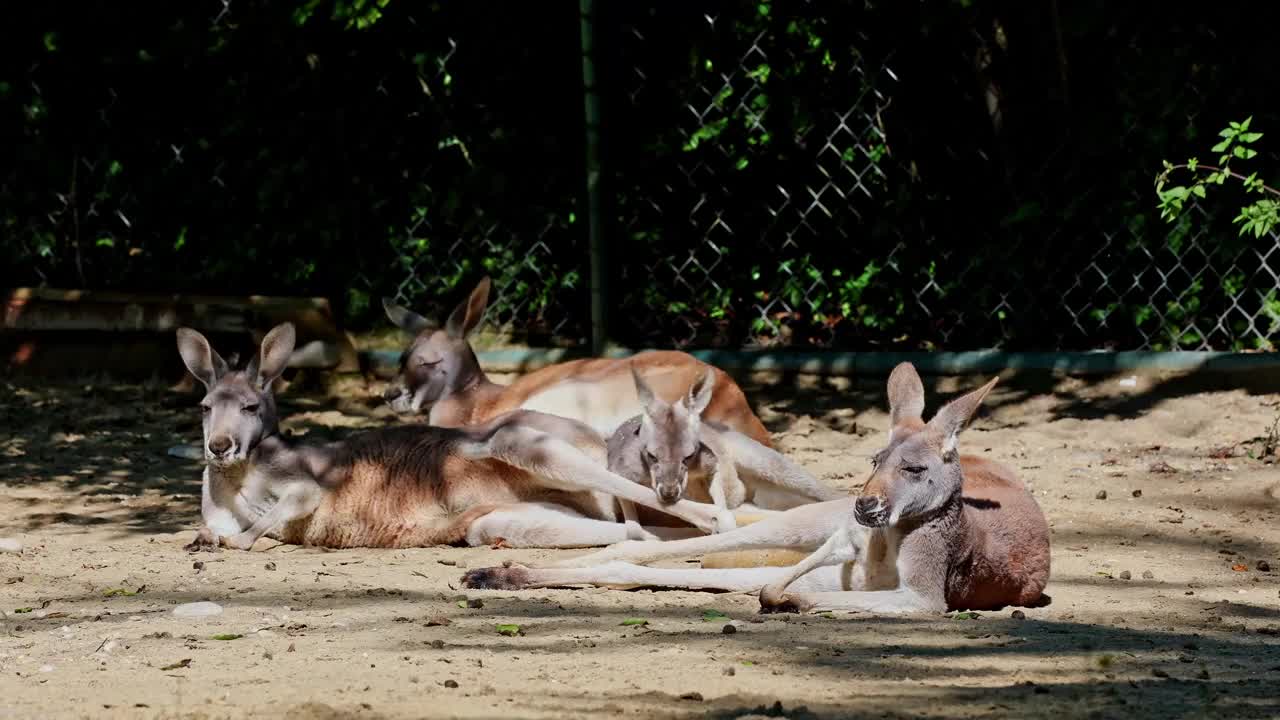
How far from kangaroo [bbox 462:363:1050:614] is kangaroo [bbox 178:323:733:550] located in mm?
702

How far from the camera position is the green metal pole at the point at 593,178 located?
8.16 m

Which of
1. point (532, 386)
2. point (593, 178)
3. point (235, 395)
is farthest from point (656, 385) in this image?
point (593, 178)

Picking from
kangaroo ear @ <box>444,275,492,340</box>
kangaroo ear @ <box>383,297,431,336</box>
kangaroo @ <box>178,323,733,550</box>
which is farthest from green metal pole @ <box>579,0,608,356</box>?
kangaroo @ <box>178,323,733,550</box>

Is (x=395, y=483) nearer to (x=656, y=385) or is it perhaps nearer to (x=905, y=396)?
(x=656, y=385)

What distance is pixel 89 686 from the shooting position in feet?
12.2

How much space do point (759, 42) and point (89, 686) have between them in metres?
5.34

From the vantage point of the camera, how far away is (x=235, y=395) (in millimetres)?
5875

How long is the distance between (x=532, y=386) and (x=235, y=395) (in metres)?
1.66

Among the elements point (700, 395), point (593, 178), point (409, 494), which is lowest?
point (409, 494)

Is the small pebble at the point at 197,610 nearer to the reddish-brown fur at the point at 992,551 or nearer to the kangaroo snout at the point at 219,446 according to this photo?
the kangaroo snout at the point at 219,446

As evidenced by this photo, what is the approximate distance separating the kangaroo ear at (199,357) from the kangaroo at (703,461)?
1.37 metres

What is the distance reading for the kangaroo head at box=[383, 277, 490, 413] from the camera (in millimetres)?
7508

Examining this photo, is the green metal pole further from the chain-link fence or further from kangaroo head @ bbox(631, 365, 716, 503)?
kangaroo head @ bbox(631, 365, 716, 503)

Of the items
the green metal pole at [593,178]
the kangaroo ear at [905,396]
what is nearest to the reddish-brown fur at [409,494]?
the kangaroo ear at [905,396]
